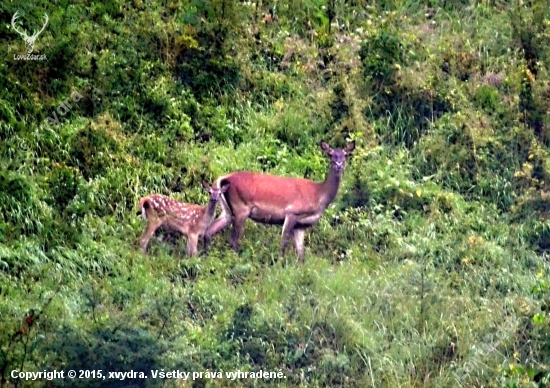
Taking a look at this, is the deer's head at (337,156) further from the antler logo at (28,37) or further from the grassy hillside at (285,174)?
the antler logo at (28,37)

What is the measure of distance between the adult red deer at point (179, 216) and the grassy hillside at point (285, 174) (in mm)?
231

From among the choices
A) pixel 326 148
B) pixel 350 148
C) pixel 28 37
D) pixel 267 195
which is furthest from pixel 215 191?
pixel 28 37

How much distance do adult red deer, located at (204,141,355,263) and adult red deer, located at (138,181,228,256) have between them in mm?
143

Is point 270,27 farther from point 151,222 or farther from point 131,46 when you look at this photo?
point 151,222

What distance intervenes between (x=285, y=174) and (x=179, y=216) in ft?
6.17

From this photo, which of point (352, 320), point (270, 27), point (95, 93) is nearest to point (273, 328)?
point (352, 320)

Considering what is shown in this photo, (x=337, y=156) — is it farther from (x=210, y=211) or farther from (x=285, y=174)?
(x=210, y=211)

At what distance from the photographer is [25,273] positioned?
41.1ft

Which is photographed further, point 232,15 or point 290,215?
point 232,15

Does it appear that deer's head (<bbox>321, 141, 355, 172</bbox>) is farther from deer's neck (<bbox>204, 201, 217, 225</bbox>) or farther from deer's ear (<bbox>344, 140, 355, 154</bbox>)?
deer's neck (<bbox>204, 201, 217, 225</bbox>)

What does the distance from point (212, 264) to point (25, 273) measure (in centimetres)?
186

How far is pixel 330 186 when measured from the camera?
1398cm

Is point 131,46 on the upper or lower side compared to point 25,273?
upper

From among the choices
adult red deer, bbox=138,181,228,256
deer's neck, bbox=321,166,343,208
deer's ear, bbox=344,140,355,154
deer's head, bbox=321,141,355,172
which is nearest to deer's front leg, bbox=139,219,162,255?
adult red deer, bbox=138,181,228,256
